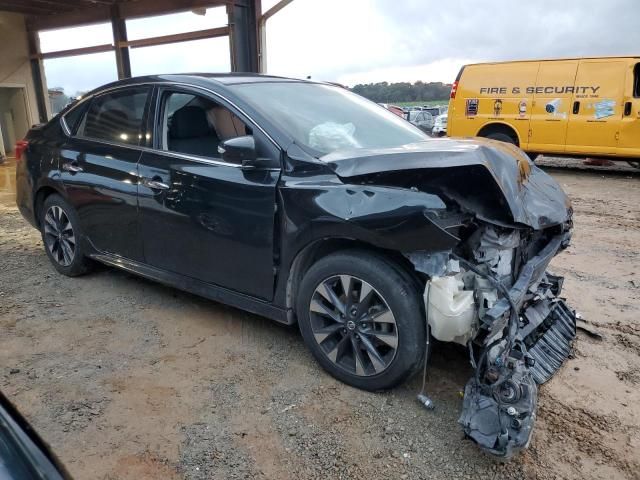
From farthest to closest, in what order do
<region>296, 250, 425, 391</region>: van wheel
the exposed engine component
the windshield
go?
the windshield < <region>296, 250, 425, 391</region>: van wheel < the exposed engine component

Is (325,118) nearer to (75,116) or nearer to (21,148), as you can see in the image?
(75,116)

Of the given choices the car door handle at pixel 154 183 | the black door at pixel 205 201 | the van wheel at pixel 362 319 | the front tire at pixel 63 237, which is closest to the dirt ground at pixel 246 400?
the van wheel at pixel 362 319

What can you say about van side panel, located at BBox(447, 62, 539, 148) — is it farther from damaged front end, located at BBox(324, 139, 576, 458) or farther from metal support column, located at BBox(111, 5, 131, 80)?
damaged front end, located at BBox(324, 139, 576, 458)

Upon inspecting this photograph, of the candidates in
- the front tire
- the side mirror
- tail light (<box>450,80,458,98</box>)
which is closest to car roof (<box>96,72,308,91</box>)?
the side mirror

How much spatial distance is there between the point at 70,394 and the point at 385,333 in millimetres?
1749

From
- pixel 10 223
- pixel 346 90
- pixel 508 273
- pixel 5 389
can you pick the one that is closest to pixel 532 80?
pixel 346 90

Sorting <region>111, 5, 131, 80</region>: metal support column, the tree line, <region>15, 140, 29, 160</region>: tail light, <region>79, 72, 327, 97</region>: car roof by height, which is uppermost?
<region>111, 5, 131, 80</region>: metal support column

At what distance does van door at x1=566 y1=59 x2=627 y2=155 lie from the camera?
29.8ft

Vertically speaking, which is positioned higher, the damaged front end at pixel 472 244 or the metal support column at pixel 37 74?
the metal support column at pixel 37 74

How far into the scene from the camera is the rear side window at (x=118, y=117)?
355 cm

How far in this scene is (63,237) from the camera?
4258 millimetres

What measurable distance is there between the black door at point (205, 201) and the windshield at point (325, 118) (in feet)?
0.68

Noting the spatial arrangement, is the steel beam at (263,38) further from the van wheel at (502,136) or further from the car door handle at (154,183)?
the car door handle at (154,183)

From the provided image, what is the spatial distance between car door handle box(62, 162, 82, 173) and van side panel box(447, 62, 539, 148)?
868 cm
